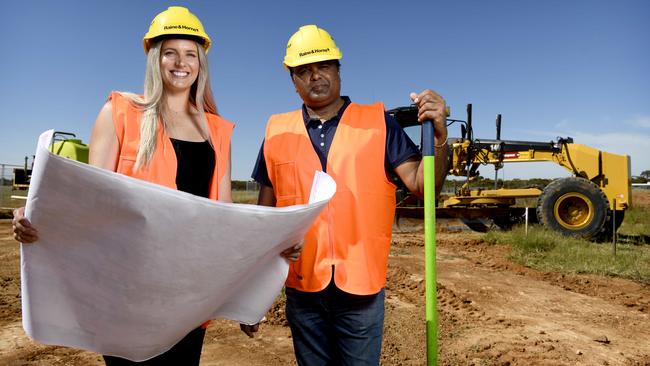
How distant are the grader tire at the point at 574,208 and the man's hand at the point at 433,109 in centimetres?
1054

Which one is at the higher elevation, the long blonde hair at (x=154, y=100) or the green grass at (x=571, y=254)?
the long blonde hair at (x=154, y=100)

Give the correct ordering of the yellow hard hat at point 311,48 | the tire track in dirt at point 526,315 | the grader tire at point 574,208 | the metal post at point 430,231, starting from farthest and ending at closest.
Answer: the grader tire at point 574,208 → the tire track in dirt at point 526,315 → the yellow hard hat at point 311,48 → the metal post at point 430,231

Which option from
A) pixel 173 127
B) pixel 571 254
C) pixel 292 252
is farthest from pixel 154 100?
pixel 571 254

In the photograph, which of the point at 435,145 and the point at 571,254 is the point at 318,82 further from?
the point at 571,254

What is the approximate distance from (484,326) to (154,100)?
4.55 m

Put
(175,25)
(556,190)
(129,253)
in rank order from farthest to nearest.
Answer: (556,190), (175,25), (129,253)

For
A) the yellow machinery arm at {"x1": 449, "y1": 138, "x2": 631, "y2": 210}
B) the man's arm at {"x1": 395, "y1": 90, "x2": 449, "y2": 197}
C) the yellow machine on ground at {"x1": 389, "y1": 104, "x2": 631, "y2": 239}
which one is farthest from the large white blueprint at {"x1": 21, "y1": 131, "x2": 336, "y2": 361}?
the yellow machinery arm at {"x1": 449, "y1": 138, "x2": 631, "y2": 210}

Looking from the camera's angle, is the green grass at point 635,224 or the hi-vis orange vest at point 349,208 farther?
the green grass at point 635,224

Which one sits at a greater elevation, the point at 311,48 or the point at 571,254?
the point at 311,48

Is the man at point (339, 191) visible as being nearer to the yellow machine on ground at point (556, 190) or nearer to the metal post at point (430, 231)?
the metal post at point (430, 231)

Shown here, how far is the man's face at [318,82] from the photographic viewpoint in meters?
2.11

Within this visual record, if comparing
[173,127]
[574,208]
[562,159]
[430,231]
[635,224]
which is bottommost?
[635,224]

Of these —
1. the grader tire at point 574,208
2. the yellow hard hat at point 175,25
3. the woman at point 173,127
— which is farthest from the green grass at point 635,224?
the yellow hard hat at point 175,25

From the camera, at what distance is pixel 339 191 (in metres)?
1.98
